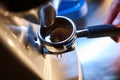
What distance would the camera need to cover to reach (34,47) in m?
0.37

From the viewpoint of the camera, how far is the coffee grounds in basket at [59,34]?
0.39 m

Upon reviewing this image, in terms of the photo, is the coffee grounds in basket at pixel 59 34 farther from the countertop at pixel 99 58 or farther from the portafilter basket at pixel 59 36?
the countertop at pixel 99 58

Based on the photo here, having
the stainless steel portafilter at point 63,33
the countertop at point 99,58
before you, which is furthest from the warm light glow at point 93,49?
the stainless steel portafilter at point 63,33

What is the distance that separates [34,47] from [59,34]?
0.17 feet

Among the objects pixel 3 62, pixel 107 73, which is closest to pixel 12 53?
pixel 3 62

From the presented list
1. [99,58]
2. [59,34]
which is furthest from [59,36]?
[99,58]

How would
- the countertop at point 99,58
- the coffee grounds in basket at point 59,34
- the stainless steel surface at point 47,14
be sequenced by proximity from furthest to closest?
the countertop at point 99,58
the coffee grounds in basket at point 59,34
the stainless steel surface at point 47,14

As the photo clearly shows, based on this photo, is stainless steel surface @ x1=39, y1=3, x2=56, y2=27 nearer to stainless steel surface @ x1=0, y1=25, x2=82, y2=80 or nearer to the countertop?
stainless steel surface @ x1=0, y1=25, x2=82, y2=80

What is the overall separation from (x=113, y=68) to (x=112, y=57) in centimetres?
3

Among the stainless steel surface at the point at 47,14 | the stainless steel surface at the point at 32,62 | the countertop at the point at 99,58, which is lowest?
the countertop at the point at 99,58

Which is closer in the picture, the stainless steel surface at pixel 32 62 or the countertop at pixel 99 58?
the stainless steel surface at pixel 32 62

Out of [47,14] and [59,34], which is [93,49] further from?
[47,14]

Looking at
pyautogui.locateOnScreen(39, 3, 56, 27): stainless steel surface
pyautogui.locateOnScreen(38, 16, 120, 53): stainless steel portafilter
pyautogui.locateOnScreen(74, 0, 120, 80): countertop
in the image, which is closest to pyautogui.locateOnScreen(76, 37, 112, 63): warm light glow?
pyautogui.locateOnScreen(74, 0, 120, 80): countertop

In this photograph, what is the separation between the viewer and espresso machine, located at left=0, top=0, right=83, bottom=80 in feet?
0.94
